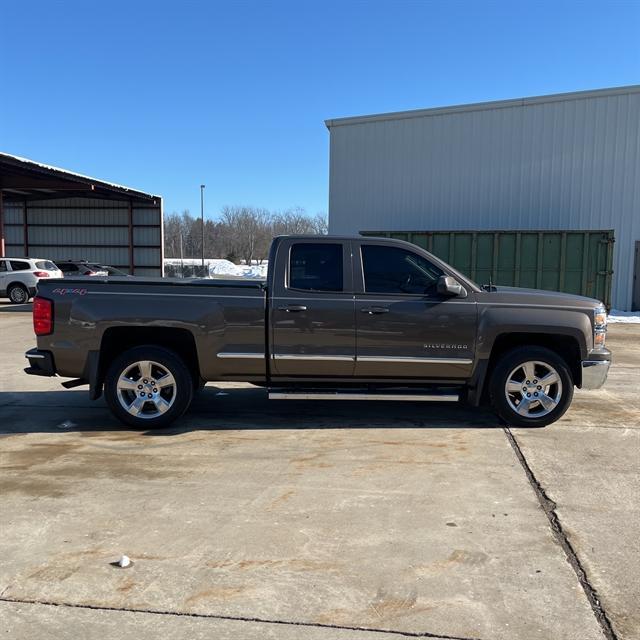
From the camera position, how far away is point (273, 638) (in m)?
2.67

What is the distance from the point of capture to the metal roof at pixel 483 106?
19141 mm

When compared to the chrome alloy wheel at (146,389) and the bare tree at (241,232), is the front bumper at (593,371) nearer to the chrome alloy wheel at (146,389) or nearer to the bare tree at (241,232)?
the chrome alloy wheel at (146,389)

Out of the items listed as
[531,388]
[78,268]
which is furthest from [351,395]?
[78,268]

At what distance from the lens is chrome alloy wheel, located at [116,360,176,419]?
231 inches

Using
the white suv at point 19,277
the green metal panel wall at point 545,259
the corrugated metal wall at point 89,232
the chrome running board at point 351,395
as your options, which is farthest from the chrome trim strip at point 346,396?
the corrugated metal wall at point 89,232

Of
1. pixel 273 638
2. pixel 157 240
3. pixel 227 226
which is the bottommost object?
pixel 273 638

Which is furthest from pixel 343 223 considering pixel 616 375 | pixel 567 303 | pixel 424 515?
pixel 424 515

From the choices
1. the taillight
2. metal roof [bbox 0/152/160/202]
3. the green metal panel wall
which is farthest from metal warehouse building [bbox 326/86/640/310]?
the taillight

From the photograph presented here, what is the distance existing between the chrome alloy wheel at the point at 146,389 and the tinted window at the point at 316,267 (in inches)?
62.6

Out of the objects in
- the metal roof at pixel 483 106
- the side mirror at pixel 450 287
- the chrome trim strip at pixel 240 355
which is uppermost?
the metal roof at pixel 483 106

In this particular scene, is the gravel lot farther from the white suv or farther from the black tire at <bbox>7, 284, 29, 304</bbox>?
the black tire at <bbox>7, 284, 29, 304</bbox>

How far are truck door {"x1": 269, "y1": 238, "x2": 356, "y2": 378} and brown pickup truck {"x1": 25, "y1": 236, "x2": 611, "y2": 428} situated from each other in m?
0.01

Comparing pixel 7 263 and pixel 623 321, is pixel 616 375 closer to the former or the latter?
pixel 623 321

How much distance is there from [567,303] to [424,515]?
3.07 m
